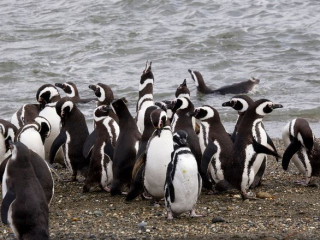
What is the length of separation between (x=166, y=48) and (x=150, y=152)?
1088cm

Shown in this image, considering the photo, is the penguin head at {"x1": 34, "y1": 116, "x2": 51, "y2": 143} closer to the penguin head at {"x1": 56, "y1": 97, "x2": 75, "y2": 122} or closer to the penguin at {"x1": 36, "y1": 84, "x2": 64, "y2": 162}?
the penguin head at {"x1": 56, "y1": 97, "x2": 75, "y2": 122}

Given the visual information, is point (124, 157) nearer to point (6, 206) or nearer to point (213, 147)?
point (213, 147)

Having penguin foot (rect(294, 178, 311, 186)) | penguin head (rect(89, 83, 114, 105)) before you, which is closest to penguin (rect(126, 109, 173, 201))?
penguin foot (rect(294, 178, 311, 186))

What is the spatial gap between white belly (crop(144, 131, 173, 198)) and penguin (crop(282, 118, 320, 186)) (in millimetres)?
1489

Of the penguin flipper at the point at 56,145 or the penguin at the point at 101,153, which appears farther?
the penguin flipper at the point at 56,145

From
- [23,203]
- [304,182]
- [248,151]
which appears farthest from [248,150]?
[23,203]

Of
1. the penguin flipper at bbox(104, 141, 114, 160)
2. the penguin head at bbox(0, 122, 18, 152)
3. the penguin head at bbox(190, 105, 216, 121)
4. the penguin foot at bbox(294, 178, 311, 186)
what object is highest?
the penguin head at bbox(190, 105, 216, 121)

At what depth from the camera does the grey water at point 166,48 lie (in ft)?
46.9

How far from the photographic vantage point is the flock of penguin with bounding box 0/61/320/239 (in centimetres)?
680

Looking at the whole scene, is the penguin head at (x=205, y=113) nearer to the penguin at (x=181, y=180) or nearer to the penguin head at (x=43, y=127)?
the penguin at (x=181, y=180)

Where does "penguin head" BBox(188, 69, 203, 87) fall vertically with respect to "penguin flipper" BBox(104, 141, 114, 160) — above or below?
below

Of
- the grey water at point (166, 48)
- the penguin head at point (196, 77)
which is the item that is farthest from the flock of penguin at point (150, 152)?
the penguin head at point (196, 77)

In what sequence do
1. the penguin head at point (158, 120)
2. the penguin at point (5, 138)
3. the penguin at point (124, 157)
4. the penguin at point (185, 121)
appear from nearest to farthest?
the penguin head at point (158, 120) < the penguin at point (124, 157) < the penguin at point (185, 121) < the penguin at point (5, 138)

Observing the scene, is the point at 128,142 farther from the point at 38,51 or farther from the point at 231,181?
the point at 38,51
